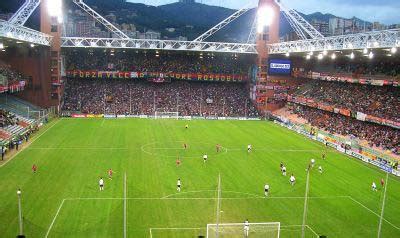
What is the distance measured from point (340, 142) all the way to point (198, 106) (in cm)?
3920

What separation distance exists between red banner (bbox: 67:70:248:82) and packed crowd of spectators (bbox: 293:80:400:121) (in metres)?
17.7

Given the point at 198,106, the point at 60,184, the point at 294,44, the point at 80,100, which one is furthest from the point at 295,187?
the point at 80,100

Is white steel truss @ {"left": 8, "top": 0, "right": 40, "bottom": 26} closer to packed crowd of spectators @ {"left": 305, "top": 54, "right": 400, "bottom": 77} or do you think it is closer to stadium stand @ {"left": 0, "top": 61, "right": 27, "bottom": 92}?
stadium stand @ {"left": 0, "top": 61, "right": 27, "bottom": 92}

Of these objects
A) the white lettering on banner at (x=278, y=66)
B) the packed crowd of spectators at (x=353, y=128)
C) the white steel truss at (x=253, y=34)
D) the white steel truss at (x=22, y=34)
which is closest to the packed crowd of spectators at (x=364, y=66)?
the white lettering on banner at (x=278, y=66)

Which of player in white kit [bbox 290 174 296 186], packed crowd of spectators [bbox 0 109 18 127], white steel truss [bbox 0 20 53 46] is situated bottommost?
player in white kit [bbox 290 174 296 186]

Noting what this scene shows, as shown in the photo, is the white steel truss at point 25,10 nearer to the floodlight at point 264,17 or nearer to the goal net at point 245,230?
the floodlight at point 264,17

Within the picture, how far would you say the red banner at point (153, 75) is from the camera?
302 ft

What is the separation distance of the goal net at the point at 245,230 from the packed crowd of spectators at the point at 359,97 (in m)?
37.8

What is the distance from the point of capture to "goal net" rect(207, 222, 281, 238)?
25.5 m

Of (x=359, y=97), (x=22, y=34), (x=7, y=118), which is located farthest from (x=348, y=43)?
(x=7, y=118)

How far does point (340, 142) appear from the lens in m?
57.8

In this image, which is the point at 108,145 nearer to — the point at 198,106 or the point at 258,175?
the point at 258,175

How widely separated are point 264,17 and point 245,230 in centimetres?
6993

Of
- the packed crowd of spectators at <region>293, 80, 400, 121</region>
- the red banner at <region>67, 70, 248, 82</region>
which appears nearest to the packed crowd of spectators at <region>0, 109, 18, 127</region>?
the red banner at <region>67, 70, 248, 82</region>
